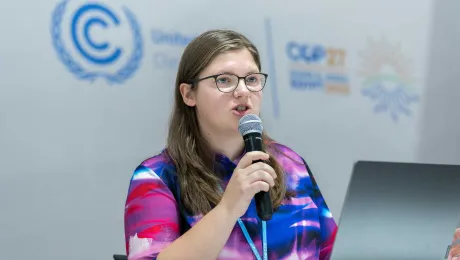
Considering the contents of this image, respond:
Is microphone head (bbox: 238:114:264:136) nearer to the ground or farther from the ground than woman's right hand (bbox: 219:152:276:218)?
farther from the ground

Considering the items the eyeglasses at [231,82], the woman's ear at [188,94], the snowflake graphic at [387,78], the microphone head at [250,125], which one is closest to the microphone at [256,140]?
the microphone head at [250,125]

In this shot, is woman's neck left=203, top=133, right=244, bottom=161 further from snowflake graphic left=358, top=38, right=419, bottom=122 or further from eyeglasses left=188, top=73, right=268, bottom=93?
snowflake graphic left=358, top=38, right=419, bottom=122

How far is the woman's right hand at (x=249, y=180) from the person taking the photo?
1132 millimetres

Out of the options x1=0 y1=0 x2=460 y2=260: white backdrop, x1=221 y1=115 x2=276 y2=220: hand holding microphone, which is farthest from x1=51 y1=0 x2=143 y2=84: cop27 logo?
x1=221 y1=115 x2=276 y2=220: hand holding microphone

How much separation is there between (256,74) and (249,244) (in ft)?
1.45

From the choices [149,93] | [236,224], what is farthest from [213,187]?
[149,93]

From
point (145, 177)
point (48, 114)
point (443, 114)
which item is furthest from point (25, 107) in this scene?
point (443, 114)

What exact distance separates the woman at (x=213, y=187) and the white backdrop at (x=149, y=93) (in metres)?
0.72

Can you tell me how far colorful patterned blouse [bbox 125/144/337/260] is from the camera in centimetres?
130

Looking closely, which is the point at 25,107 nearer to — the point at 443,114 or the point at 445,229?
the point at 445,229

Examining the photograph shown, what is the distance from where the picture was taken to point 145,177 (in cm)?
139

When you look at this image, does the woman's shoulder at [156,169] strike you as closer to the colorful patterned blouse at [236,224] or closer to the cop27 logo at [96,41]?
the colorful patterned blouse at [236,224]

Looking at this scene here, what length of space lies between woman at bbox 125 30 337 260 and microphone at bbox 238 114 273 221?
72 mm

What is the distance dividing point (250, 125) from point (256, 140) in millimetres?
52
